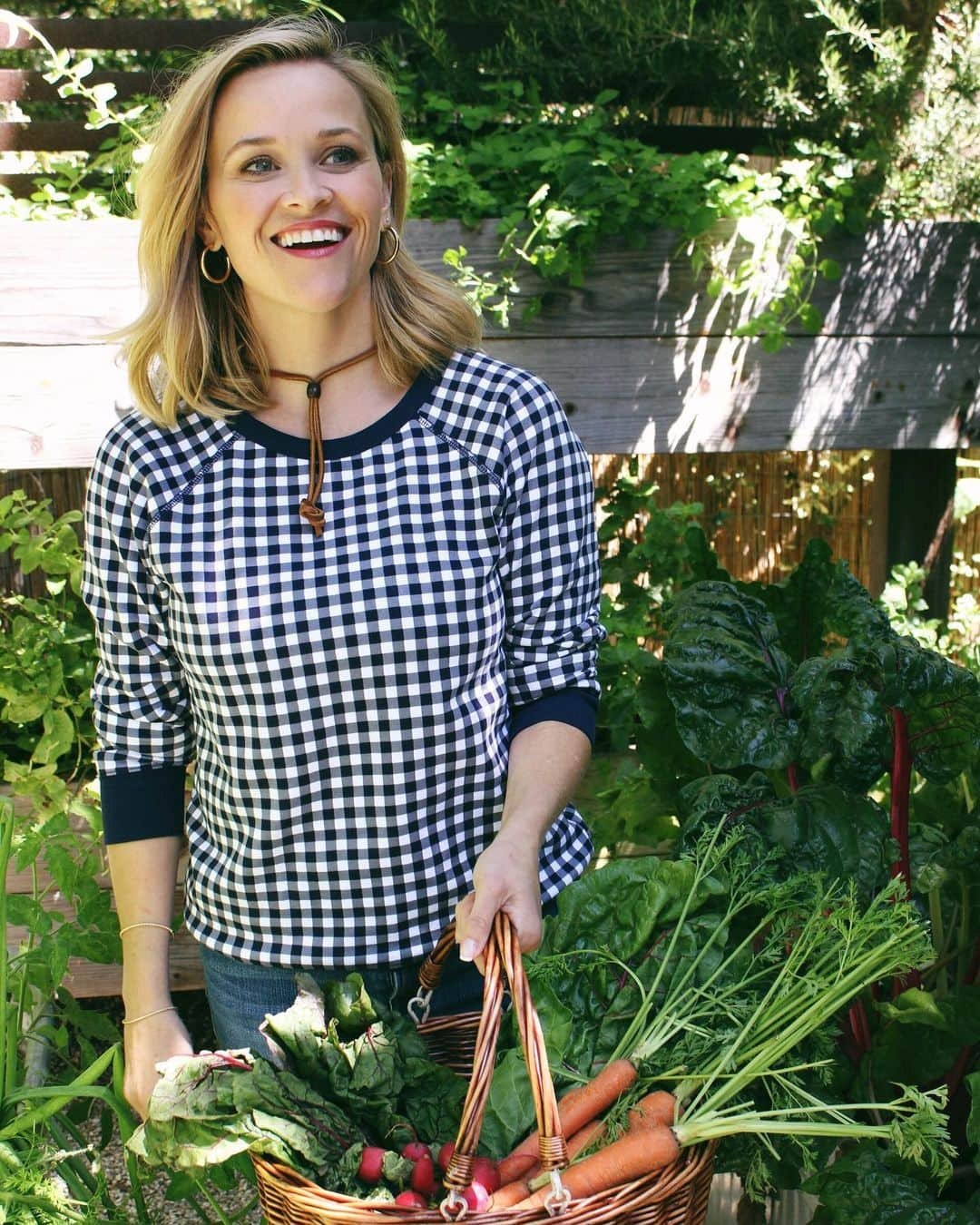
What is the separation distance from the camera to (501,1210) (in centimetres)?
108

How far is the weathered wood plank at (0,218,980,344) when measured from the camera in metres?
2.29

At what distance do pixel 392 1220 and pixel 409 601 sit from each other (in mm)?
665

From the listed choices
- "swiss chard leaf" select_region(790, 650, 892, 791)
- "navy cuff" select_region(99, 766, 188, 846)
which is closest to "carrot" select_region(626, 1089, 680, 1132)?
"swiss chard leaf" select_region(790, 650, 892, 791)

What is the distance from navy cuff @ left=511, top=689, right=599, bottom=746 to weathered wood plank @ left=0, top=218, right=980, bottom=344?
43.4 inches

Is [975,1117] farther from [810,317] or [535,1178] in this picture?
[810,317]

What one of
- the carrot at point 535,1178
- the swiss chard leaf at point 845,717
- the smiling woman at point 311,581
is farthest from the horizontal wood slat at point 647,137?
the carrot at point 535,1178

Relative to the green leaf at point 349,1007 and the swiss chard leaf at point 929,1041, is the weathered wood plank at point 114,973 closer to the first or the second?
the green leaf at point 349,1007

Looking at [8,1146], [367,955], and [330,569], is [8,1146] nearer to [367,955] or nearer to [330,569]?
[367,955]

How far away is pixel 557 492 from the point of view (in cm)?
152

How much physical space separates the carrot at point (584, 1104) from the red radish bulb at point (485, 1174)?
1.2 inches

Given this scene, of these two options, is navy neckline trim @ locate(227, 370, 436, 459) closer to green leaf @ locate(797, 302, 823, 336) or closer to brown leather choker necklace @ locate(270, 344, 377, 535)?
brown leather choker necklace @ locate(270, 344, 377, 535)

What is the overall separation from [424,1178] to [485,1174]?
62 millimetres

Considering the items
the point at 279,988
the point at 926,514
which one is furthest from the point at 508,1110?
the point at 926,514

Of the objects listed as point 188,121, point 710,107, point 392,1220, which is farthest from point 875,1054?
point 710,107
